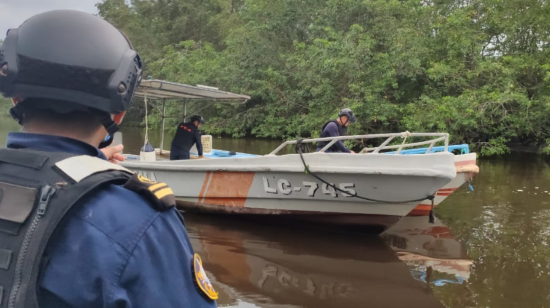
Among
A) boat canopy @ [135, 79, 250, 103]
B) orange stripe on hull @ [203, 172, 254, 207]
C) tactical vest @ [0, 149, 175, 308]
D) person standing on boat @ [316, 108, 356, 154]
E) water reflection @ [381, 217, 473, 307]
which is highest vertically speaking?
tactical vest @ [0, 149, 175, 308]

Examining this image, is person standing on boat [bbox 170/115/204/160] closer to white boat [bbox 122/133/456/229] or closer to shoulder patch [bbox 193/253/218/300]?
white boat [bbox 122/133/456/229]

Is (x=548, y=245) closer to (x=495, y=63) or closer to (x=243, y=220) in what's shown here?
(x=243, y=220)

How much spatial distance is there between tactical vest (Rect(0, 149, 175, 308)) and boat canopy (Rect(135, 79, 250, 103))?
22.3 ft

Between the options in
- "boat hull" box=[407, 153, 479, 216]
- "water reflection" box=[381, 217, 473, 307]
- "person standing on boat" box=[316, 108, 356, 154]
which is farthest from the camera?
"boat hull" box=[407, 153, 479, 216]

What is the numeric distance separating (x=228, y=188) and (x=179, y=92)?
2663 millimetres

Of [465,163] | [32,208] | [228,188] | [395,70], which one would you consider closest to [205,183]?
[228,188]

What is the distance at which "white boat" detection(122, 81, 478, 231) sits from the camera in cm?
598

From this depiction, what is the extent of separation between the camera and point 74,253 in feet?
3.16

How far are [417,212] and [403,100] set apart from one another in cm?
1248

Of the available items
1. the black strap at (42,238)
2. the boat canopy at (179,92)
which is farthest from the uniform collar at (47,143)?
the boat canopy at (179,92)

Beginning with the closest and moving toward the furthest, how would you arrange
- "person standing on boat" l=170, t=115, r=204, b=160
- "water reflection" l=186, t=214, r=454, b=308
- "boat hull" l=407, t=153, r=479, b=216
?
"water reflection" l=186, t=214, r=454, b=308 → "boat hull" l=407, t=153, r=479, b=216 → "person standing on boat" l=170, t=115, r=204, b=160

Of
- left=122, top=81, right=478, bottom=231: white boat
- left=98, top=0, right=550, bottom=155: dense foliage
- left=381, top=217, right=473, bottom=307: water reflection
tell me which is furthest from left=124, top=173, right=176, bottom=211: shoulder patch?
left=98, top=0, right=550, bottom=155: dense foliage

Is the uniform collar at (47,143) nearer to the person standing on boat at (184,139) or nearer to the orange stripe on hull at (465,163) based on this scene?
the person standing on boat at (184,139)

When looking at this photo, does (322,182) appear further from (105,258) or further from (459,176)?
(105,258)
